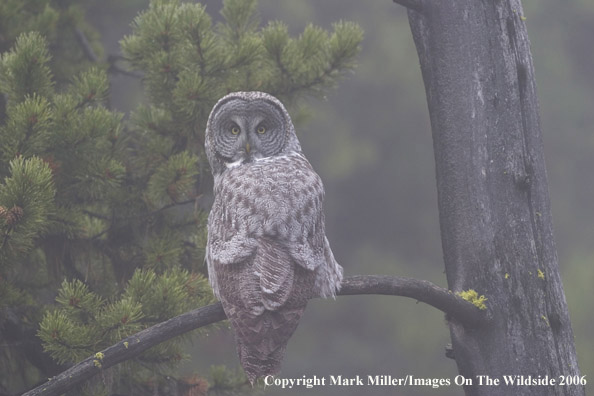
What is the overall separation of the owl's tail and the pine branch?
7 cm

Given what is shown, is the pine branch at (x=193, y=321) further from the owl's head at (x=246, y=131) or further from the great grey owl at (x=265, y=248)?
the owl's head at (x=246, y=131)

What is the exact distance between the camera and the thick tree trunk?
7.90 feet

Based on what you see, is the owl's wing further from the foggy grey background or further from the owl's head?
the foggy grey background

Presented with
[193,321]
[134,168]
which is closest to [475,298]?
[193,321]

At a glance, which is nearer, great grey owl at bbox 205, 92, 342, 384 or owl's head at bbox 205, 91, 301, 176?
great grey owl at bbox 205, 92, 342, 384

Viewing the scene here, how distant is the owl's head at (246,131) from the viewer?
2.68 meters

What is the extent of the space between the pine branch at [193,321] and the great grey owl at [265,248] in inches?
3.4

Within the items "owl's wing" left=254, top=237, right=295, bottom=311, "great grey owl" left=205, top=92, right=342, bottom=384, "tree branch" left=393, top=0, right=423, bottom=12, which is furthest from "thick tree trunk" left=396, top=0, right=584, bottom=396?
"owl's wing" left=254, top=237, right=295, bottom=311

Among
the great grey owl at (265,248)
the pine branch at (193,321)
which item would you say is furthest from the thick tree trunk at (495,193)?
the great grey owl at (265,248)

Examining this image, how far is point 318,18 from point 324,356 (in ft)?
12.1

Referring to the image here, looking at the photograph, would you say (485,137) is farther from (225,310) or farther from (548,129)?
(548,129)

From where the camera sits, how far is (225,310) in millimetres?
2166

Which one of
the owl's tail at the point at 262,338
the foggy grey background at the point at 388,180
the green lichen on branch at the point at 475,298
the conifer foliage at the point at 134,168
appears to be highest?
the foggy grey background at the point at 388,180

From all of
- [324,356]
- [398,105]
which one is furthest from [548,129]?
[324,356]
